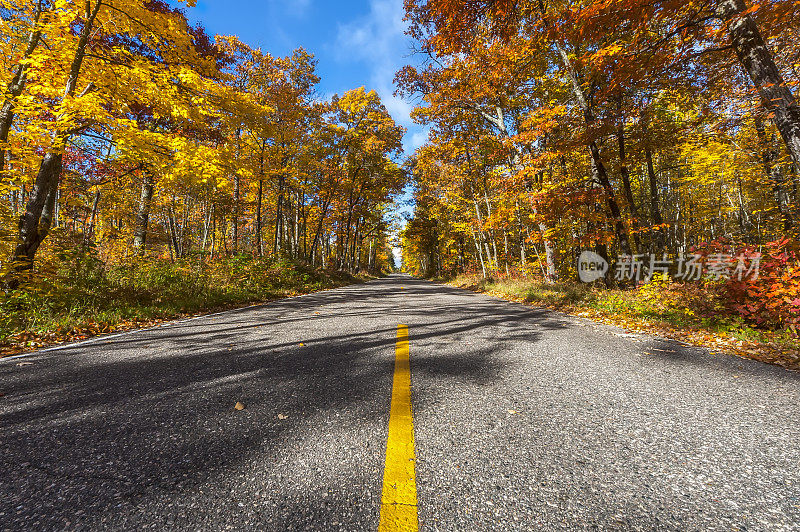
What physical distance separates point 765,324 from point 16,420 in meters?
8.95

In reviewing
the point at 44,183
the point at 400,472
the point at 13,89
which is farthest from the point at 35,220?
the point at 400,472

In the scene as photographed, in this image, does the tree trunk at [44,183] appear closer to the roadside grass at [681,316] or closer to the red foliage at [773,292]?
the roadside grass at [681,316]

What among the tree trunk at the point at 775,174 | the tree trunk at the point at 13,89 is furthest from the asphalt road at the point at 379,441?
the tree trunk at the point at 775,174

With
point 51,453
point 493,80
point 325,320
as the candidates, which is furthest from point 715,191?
point 51,453

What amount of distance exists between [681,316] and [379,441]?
7.12m

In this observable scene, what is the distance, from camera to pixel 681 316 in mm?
5855

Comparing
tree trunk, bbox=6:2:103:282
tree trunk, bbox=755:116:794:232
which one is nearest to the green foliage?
tree trunk, bbox=6:2:103:282

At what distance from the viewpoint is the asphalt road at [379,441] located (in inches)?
48.7

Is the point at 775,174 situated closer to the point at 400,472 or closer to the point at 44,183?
the point at 400,472

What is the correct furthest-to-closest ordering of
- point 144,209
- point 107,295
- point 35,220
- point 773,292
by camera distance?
point 144,209
point 107,295
point 35,220
point 773,292

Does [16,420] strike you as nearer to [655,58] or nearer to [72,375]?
[72,375]

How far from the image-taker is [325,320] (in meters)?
5.89

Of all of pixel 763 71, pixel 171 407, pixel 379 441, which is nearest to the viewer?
pixel 379 441

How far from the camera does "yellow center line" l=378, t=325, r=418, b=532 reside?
1189 millimetres
